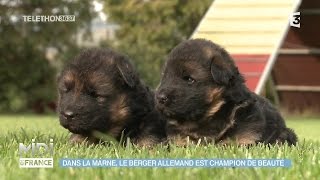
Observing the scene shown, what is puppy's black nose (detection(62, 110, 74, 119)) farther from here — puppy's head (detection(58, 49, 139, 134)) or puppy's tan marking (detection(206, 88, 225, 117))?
puppy's tan marking (detection(206, 88, 225, 117))

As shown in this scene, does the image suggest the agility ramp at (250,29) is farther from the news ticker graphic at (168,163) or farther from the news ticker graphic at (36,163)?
the news ticker graphic at (36,163)

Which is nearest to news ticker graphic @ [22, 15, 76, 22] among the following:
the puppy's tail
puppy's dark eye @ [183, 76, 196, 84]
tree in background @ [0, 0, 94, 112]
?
puppy's dark eye @ [183, 76, 196, 84]

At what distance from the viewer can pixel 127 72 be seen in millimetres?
4434

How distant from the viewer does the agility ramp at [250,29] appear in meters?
9.71

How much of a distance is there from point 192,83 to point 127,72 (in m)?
0.46

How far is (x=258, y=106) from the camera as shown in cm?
462

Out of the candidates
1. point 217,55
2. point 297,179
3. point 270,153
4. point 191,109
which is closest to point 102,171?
point 297,179

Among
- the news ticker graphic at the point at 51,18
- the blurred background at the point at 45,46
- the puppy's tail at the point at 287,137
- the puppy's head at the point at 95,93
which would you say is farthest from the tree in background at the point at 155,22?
the puppy's head at the point at 95,93

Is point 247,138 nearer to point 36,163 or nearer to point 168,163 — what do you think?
point 168,163

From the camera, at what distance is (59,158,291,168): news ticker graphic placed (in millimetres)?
3121

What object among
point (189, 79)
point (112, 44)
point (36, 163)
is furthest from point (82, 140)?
point (112, 44)

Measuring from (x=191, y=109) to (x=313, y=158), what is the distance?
952mm

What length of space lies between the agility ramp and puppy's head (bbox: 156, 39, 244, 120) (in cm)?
487

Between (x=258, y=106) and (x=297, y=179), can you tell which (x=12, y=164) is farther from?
(x=258, y=106)
